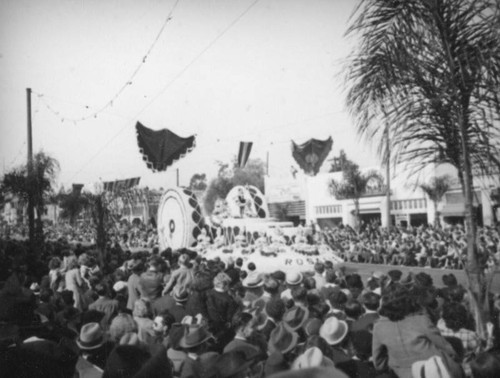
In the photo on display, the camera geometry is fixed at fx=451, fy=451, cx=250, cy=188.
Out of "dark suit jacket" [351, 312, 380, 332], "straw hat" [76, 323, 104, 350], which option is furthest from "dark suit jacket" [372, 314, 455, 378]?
"straw hat" [76, 323, 104, 350]

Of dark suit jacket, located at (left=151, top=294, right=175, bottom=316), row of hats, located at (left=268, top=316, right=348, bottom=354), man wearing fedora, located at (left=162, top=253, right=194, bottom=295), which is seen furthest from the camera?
man wearing fedora, located at (left=162, top=253, right=194, bottom=295)

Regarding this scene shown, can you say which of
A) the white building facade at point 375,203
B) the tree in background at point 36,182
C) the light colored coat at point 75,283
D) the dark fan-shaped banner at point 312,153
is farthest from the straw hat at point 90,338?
the dark fan-shaped banner at point 312,153

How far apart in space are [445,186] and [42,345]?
1007 inches

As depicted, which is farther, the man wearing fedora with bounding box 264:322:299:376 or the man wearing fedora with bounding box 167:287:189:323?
the man wearing fedora with bounding box 167:287:189:323

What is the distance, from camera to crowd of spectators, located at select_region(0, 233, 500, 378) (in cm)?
241

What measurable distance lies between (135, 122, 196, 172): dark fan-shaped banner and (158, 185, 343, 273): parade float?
229 centimetres

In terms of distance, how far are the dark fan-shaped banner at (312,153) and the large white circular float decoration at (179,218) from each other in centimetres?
1107

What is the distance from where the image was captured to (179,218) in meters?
18.6

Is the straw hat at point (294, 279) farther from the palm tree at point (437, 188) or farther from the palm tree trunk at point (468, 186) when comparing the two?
the palm tree at point (437, 188)

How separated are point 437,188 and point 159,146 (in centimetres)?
1522

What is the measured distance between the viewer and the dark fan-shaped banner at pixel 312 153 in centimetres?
2733

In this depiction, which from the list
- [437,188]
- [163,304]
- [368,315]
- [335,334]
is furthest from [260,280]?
[437,188]

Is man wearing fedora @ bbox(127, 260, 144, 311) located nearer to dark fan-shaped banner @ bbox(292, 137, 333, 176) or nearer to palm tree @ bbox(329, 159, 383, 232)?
dark fan-shaped banner @ bbox(292, 137, 333, 176)

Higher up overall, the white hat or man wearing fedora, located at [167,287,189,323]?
the white hat
